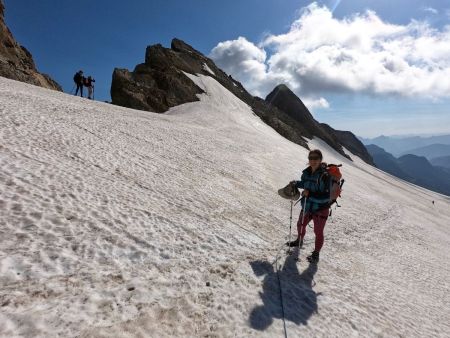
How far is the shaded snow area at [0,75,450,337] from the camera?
4.87m

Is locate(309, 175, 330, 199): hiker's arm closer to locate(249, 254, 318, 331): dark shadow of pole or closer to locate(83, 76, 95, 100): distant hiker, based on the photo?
locate(249, 254, 318, 331): dark shadow of pole

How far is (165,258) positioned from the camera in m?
6.42

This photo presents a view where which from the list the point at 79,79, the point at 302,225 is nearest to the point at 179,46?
the point at 79,79

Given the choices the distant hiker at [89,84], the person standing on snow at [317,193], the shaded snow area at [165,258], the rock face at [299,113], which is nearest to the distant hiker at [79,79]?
the distant hiker at [89,84]

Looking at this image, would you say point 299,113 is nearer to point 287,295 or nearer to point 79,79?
point 79,79

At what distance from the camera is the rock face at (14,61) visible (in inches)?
1299

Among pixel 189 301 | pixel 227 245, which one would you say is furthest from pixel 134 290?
pixel 227 245

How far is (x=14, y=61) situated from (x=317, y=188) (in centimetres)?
4082

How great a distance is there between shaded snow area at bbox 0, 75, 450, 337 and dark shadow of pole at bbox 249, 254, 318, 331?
1.1 inches

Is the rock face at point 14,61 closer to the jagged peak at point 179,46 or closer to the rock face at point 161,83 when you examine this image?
the rock face at point 161,83

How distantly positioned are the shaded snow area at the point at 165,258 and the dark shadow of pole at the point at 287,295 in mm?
28

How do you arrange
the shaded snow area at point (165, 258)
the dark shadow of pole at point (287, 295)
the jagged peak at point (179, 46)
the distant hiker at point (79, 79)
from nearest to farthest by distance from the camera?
the shaded snow area at point (165, 258) → the dark shadow of pole at point (287, 295) → the distant hiker at point (79, 79) → the jagged peak at point (179, 46)

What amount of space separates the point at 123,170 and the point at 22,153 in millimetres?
2951

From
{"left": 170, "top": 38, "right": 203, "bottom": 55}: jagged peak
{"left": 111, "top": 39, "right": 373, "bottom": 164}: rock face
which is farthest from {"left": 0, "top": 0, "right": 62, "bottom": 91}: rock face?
{"left": 170, "top": 38, "right": 203, "bottom": 55}: jagged peak
